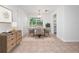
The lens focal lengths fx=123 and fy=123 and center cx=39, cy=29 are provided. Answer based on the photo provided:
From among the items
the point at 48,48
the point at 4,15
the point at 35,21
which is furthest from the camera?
the point at 35,21

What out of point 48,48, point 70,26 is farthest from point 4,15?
point 70,26

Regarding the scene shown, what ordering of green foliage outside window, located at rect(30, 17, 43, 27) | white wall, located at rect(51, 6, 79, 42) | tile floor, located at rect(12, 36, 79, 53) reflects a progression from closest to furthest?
tile floor, located at rect(12, 36, 79, 53), white wall, located at rect(51, 6, 79, 42), green foliage outside window, located at rect(30, 17, 43, 27)

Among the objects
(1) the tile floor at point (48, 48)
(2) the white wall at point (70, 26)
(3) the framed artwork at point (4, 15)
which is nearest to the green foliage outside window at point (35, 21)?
(2) the white wall at point (70, 26)

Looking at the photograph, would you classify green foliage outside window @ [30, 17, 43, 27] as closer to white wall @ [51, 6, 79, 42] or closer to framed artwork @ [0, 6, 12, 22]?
white wall @ [51, 6, 79, 42]

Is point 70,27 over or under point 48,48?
over

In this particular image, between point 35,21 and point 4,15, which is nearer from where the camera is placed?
point 4,15

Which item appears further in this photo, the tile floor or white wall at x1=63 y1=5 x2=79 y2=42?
white wall at x1=63 y1=5 x2=79 y2=42

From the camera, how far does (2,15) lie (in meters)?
5.16

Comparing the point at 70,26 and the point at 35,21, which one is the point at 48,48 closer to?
the point at 70,26

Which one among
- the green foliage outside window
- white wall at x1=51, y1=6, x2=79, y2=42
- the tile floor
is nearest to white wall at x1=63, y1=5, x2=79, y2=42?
white wall at x1=51, y1=6, x2=79, y2=42
